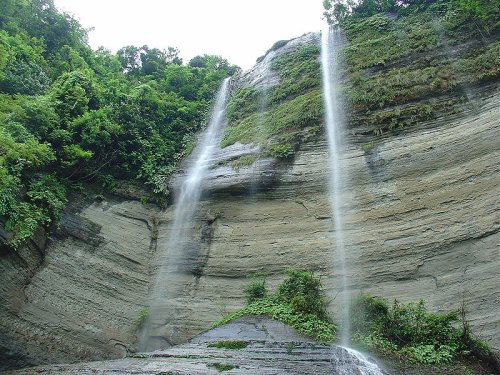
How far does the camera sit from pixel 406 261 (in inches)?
410

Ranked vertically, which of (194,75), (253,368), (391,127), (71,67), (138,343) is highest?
(194,75)

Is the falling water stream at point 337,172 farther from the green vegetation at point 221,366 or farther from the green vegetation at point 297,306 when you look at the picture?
the green vegetation at point 221,366

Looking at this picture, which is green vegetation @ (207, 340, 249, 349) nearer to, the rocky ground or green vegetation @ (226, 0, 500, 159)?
the rocky ground

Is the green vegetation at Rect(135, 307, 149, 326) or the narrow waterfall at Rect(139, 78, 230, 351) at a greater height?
the narrow waterfall at Rect(139, 78, 230, 351)

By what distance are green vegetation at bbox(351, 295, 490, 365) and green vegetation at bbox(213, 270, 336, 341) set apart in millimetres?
689

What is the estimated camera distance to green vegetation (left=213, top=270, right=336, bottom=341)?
29.2 feet

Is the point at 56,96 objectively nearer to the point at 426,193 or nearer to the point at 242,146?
the point at 242,146

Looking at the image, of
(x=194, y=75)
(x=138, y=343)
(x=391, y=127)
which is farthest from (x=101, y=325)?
(x=194, y=75)

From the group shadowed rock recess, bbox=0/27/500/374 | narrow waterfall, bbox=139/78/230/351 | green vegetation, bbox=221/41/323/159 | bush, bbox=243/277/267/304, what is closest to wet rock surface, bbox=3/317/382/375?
bush, bbox=243/277/267/304

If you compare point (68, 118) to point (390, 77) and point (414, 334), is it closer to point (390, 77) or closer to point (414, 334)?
point (390, 77)

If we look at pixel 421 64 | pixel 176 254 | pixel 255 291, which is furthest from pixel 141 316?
pixel 421 64

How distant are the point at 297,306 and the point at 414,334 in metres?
2.45

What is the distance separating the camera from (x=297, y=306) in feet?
31.2

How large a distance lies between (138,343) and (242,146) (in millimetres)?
7324
